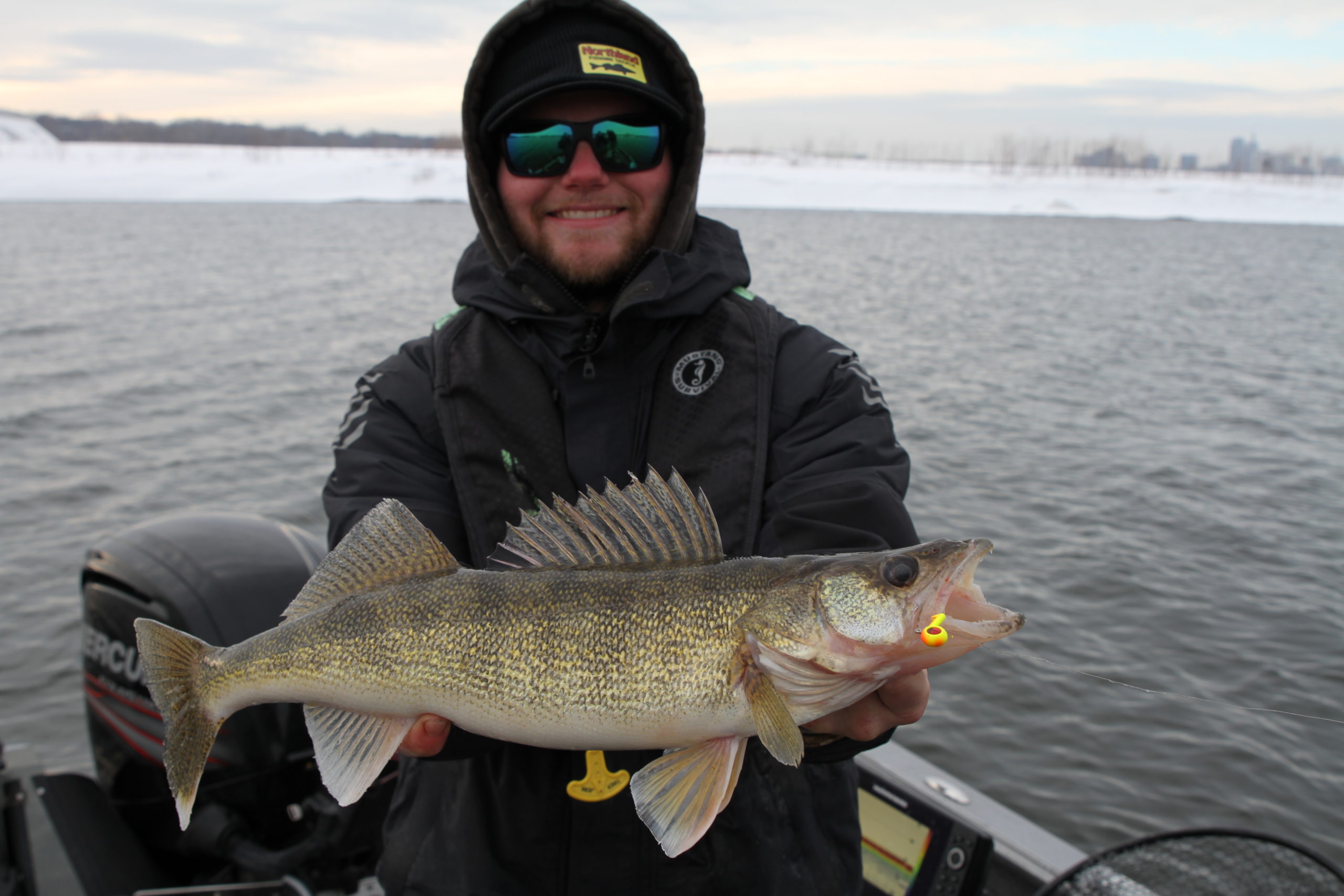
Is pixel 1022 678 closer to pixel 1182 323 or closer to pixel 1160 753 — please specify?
pixel 1160 753

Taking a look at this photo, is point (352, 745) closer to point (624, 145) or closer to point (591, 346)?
point (591, 346)

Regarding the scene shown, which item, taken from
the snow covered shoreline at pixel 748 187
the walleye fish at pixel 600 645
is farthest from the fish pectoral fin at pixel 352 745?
the snow covered shoreline at pixel 748 187

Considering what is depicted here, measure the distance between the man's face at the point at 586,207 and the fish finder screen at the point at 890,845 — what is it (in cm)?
247

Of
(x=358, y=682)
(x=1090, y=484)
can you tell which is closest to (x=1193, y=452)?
(x=1090, y=484)

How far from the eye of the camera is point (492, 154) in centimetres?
324

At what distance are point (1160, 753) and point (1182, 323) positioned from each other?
18.2 metres

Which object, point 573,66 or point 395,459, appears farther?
point 573,66

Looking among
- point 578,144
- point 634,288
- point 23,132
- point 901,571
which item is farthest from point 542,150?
point 23,132

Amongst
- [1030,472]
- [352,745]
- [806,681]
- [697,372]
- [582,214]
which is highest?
[582,214]

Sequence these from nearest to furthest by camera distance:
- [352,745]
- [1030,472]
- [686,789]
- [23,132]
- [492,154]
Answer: [686,789] < [352,745] < [492,154] < [1030,472] < [23,132]

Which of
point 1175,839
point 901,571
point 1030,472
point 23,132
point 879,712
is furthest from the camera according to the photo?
point 23,132

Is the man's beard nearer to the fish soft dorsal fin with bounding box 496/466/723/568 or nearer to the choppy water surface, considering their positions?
the fish soft dorsal fin with bounding box 496/466/723/568

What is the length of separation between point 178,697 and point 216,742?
1.31m

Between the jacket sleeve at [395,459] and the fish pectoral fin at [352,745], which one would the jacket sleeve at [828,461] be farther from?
the fish pectoral fin at [352,745]
